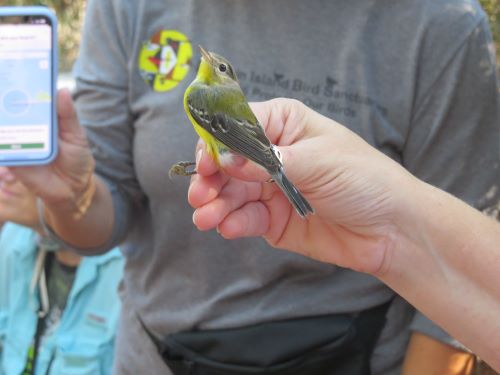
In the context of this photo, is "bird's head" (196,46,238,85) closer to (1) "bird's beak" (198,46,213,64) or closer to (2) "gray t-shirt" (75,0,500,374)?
(1) "bird's beak" (198,46,213,64)

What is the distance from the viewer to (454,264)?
140 centimetres

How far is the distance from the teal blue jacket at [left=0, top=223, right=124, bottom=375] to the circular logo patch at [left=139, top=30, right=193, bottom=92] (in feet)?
3.88

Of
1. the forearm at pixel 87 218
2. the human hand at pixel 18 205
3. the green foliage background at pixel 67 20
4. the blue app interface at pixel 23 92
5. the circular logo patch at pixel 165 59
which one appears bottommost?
the green foliage background at pixel 67 20

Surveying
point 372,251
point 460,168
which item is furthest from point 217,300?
point 460,168

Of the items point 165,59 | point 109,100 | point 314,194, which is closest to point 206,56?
A: point 165,59

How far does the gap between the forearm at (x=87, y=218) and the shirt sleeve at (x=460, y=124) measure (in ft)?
2.87

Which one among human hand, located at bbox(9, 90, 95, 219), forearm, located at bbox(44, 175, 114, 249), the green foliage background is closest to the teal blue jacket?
forearm, located at bbox(44, 175, 114, 249)

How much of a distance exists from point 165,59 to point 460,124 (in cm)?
82

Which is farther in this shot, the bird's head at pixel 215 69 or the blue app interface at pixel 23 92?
the blue app interface at pixel 23 92

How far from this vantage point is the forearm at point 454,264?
136 cm

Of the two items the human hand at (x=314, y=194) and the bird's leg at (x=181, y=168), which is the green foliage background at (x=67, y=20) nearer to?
the bird's leg at (x=181, y=168)

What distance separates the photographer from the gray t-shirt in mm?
1669

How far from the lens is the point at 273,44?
175 centimetres

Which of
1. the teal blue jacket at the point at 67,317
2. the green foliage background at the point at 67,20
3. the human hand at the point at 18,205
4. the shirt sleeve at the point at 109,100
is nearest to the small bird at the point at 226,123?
the shirt sleeve at the point at 109,100
